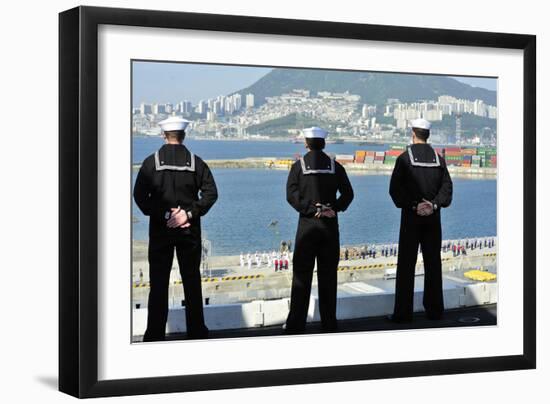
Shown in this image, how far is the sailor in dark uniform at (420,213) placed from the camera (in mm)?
8352

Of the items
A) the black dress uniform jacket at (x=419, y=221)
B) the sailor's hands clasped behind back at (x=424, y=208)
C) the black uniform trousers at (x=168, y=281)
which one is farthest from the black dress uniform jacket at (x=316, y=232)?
the black uniform trousers at (x=168, y=281)

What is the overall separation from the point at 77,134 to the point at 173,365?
171 cm

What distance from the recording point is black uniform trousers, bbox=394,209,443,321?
329 inches

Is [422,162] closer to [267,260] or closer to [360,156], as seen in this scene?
[360,156]

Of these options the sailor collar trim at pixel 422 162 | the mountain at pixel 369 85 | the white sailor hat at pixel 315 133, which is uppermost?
the mountain at pixel 369 85

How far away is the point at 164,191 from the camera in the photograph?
7.65 meters

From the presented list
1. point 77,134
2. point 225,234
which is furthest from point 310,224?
point 77,134

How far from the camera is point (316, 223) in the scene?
26.5 feet

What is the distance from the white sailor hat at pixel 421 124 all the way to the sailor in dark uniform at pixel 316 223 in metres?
0.71

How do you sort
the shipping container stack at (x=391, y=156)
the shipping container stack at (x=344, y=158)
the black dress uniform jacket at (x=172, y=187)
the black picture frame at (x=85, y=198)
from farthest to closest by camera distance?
the shipping container stack at (x=391, y=156)
the shipping container stack at (x=344, y=158)
the black dress uniform jacket at (x=172, y=187)
the black picture frame at (x=85, y=198)

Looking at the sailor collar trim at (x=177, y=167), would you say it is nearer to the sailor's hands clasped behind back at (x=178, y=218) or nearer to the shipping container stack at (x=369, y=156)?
the sailor's hands clasped behind back at (x=178, y=218)

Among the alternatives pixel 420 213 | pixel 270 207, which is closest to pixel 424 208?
pixel 420 213

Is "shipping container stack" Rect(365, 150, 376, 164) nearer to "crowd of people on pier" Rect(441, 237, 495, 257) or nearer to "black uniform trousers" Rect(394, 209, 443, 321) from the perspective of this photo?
"black uniform trousers" Rect(394, 209, 443, 321)

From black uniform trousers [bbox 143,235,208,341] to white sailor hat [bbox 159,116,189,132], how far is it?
0.76 metres
